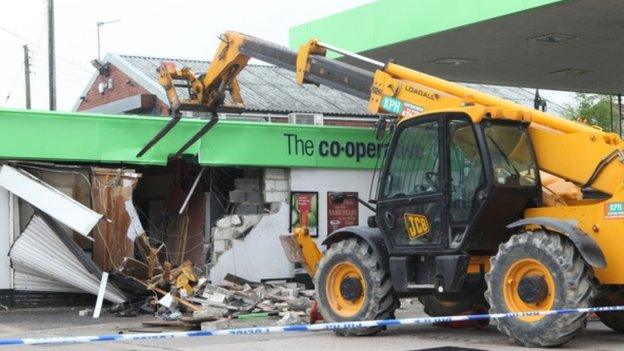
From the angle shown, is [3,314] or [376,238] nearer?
[376,238]

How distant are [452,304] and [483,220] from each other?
182 cm

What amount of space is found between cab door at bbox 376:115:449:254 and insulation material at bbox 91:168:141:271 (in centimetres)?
658

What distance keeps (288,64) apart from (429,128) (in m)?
3.79

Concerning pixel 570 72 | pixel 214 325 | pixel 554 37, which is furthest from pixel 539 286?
pixel 570 72

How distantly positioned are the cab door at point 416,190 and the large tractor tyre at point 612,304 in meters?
2.19

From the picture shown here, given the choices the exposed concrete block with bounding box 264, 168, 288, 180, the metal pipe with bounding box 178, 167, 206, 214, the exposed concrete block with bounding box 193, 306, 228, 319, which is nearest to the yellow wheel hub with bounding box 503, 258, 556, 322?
the exposed concrete block with bounding box 193, 306, 228, 319

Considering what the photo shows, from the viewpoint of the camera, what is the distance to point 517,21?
55.7ft

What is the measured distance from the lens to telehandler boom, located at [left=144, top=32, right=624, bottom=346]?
10469 mm

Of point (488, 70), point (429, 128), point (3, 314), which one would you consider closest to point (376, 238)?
point (429, 128)

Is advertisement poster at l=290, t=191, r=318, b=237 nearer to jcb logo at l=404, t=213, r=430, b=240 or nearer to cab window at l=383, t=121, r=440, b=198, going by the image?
cab window at l=383, t=121, r=440, b=198

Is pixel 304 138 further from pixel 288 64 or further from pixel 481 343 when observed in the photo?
pixel 481 343

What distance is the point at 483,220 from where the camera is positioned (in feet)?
37.1

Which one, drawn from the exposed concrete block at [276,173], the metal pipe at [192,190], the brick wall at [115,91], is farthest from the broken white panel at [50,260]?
the brick wall at [115,91]

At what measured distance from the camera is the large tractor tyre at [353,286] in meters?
12.2
